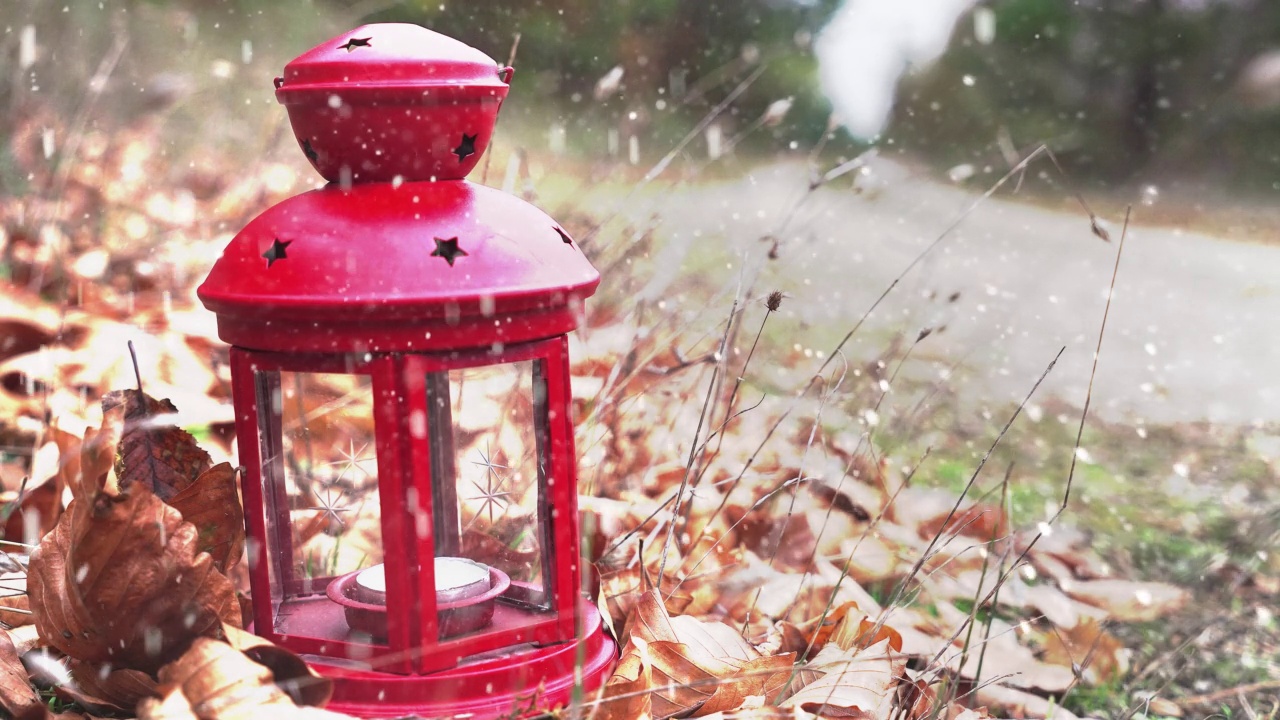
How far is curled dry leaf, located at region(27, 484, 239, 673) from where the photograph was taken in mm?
1362

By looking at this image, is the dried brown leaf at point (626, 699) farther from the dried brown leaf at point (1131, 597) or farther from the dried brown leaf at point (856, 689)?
the dried brown leaf at point (1131, 597)

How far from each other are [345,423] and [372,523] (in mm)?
238

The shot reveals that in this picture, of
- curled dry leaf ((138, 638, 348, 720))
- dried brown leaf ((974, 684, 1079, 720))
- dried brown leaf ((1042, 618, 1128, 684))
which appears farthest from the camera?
dried brown leaf ((1042, 618, 1128, 684))

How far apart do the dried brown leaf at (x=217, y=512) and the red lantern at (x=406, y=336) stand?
0.10 feet

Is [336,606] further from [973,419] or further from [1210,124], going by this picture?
[1210,124]

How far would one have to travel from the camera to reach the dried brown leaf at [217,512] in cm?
153

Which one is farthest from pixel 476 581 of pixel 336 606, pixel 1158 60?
pixel 1158 60

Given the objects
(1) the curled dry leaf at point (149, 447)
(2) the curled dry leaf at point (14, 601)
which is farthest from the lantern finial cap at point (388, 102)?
(2) the curled dry leaf at point (14, 601)

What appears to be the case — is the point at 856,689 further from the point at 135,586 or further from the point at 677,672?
the point at 135,586

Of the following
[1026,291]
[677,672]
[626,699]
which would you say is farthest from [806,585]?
[1026,291]

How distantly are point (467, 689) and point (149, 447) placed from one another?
1.86ft

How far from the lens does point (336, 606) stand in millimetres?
1682

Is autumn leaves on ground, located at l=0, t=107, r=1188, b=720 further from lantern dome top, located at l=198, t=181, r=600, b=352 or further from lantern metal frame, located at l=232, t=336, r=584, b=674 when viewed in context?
lantern dome top, located at l=198, t=181, r=600, b=352

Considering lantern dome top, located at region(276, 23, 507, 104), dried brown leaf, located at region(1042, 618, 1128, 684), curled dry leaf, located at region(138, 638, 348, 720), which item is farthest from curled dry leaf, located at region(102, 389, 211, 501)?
dried brown leaf, located at region(1042, 618, 1128, 684)
